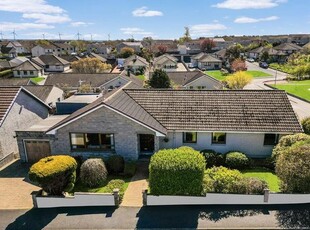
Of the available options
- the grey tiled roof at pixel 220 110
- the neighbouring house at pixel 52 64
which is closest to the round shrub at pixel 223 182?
the grey tiled roof at pixel 220 110

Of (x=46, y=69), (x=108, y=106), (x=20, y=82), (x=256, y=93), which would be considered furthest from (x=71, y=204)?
(x=46, y=69)

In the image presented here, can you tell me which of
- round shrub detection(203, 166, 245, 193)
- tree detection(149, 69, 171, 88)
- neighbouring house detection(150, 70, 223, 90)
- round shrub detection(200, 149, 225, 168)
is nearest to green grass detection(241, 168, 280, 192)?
round shrub detection(200, 149, 225, 168)

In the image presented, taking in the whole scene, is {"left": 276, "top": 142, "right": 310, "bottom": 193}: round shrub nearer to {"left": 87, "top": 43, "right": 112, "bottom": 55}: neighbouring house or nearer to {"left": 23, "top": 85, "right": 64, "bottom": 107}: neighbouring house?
{"left": 23, "top": 85, "right": 64, "bottom": 107}: neighbouring house

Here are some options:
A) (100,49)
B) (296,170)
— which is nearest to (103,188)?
(296,170)

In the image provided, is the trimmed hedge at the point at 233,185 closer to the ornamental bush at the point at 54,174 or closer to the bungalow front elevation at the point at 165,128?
the bungalow front elevation at the point at 165,128

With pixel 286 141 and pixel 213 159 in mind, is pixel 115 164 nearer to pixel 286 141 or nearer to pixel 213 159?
pixel 213 159

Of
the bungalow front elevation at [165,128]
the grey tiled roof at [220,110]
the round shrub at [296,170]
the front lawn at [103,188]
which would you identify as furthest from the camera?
the grey tiled roof at [220,110]

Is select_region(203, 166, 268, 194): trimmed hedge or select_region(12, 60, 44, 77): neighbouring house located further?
select_region(12, 60, 44, 77): neighbouring house
